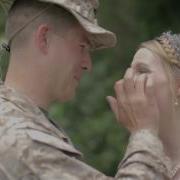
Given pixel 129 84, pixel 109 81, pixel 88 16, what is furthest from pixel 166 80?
pixel 109 81

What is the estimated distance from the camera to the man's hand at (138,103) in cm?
530

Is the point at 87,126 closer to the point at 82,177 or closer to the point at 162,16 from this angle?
the point at 162,16

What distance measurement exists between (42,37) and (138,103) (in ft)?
1.88

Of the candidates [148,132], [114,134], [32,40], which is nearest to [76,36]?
[32,40]

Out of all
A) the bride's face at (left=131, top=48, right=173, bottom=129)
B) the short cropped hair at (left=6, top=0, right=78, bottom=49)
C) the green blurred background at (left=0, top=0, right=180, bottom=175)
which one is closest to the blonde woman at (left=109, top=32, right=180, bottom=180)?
the bride's face at (left=131, top=48, right=173, bottom=129)

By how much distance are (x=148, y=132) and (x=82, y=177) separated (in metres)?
0.45

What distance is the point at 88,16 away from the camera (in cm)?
524

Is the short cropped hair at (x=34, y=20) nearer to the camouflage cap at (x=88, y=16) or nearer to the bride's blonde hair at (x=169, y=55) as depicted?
the camouflage cap at (x=88, y=16)

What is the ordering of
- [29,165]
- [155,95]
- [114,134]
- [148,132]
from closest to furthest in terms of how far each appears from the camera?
1. [29,165]
2. [148,132]
3. [155,95]
4. [114,134]

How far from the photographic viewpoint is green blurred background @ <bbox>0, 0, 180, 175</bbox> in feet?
42.0

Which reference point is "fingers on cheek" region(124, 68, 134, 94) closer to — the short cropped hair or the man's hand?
the man's hand

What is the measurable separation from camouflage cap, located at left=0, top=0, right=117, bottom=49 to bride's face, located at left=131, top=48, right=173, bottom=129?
0.50 metres

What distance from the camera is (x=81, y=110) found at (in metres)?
13.2

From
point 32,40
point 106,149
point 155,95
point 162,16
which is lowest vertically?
point 106,149
